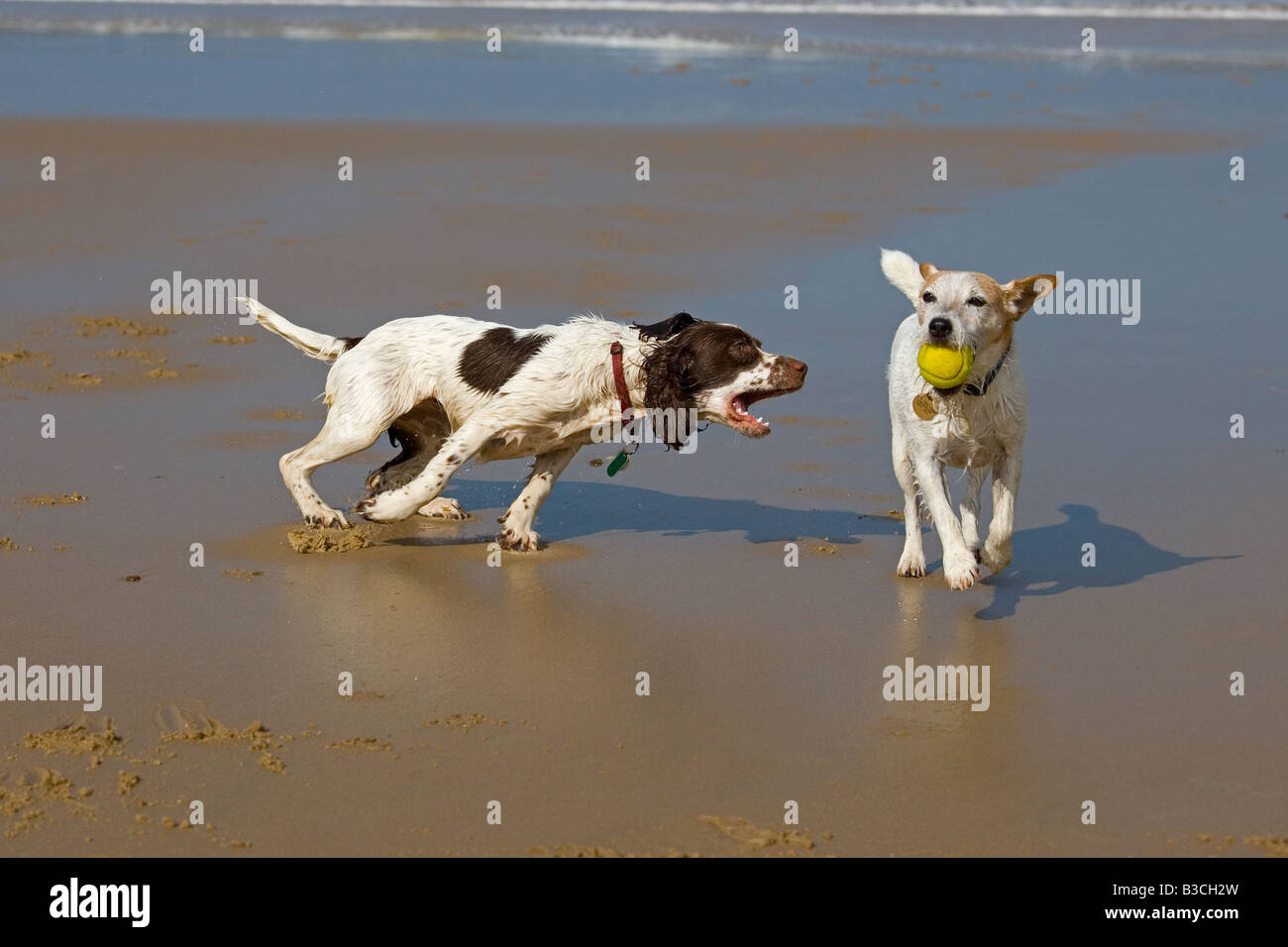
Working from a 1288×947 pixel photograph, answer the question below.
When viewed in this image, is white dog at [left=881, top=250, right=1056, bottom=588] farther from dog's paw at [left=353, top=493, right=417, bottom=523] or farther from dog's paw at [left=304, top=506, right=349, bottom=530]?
dog's paw at [left=304, top=506, right=349, bottom=530]

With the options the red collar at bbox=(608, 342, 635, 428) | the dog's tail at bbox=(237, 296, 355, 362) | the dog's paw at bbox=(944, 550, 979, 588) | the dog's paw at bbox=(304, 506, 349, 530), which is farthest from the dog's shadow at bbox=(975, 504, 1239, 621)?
the dog's tail at bbox=(237, 296, 355, 362)

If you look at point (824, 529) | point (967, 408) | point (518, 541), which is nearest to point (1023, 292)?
point (967, 408)

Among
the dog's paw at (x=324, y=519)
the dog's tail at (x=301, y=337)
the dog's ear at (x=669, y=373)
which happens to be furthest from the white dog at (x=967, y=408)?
the dog's tail at (x=301, y=337)

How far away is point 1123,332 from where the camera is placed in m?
10.5

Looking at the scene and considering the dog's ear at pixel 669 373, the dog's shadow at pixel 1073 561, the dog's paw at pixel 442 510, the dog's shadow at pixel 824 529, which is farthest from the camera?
the dog's paw at pixel 442 510

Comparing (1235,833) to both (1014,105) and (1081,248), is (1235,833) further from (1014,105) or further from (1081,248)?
(1014,105)

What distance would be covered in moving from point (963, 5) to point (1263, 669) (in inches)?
1043

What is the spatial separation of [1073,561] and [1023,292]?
1.20 meters

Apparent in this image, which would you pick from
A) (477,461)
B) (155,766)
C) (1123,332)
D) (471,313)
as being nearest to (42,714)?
(155,766)

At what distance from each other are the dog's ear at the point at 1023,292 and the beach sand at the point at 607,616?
1119 millimetres

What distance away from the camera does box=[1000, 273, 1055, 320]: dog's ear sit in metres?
6.56

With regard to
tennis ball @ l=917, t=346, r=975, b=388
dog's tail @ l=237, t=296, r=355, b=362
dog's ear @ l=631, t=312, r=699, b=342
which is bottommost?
tennis ball @ l=917, t=346, r=975, b=388

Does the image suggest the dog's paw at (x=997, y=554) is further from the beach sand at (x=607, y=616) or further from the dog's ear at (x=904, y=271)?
the dog's ear at (x=904, y=271)

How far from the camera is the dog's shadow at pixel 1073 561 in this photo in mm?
6705
